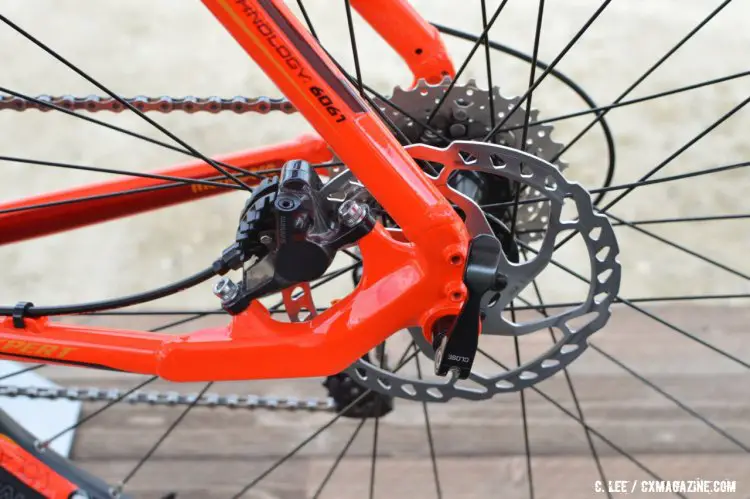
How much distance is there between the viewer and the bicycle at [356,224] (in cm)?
59

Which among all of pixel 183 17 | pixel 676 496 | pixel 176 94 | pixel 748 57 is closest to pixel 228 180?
pixel 676 496

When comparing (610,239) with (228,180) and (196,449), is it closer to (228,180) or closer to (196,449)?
(228,180)

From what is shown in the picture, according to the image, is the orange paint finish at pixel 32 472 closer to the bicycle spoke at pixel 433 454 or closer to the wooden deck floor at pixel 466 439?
the wooden deck floor at pixel 466 439

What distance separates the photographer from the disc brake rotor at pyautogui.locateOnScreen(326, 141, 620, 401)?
25.3 inches

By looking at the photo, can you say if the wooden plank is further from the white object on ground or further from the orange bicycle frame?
the orange bicycle frame

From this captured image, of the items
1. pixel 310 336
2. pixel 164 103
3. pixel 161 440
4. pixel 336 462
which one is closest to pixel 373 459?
pixel 336 462

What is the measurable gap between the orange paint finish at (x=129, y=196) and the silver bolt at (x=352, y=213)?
0.23 m

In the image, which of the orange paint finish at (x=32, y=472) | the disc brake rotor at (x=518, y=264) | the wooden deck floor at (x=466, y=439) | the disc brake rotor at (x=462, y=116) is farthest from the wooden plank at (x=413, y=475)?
the disc brake rotor at (x=462, y=116)

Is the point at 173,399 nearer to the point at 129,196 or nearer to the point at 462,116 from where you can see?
the point at 129,196

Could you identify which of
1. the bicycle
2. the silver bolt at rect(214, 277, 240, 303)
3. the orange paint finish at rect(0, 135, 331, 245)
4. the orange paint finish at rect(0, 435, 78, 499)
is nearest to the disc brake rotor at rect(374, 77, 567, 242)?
the bicycle

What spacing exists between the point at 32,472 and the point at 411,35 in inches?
24.6

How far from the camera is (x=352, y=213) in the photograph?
24.4 inches

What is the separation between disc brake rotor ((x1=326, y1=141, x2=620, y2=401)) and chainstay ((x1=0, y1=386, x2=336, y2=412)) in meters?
0.26

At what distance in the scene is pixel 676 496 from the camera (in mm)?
993
